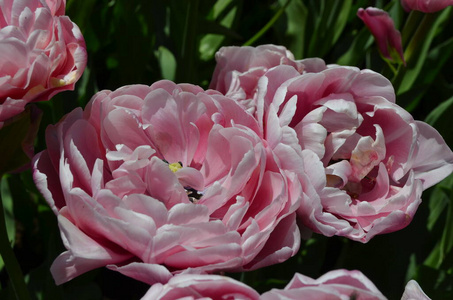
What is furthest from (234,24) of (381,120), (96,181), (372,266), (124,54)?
(96,181)

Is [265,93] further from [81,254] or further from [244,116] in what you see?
[81,254]

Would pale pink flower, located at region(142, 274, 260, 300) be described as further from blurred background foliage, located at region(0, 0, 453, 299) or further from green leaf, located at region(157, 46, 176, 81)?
green leaf, located at region(157, 46, 176, 81)

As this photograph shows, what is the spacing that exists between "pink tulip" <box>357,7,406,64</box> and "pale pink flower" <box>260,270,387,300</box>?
0.39m

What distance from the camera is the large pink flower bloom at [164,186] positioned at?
490 millimetres

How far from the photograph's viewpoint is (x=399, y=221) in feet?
1.79

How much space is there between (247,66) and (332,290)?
0.33 m

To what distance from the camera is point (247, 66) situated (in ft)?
2.29

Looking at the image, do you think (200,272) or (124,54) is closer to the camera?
(200,272)

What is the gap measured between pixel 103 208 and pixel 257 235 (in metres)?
0.11

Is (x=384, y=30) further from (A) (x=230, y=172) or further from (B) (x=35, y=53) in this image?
(B) (x=35, y=53)

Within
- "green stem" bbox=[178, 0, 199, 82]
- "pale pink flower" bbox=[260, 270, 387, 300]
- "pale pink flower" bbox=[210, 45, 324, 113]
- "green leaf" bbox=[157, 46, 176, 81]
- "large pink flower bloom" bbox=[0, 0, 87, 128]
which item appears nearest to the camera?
"pale pink flower" bbox=[260, 270, 387, 300]

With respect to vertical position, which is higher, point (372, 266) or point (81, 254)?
point (81, 254)

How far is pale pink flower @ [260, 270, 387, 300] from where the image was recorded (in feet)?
1.34

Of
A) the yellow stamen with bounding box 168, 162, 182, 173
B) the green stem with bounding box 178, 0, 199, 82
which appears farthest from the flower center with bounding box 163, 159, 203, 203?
the green stem with bounding box 178, 0, 199, 82
